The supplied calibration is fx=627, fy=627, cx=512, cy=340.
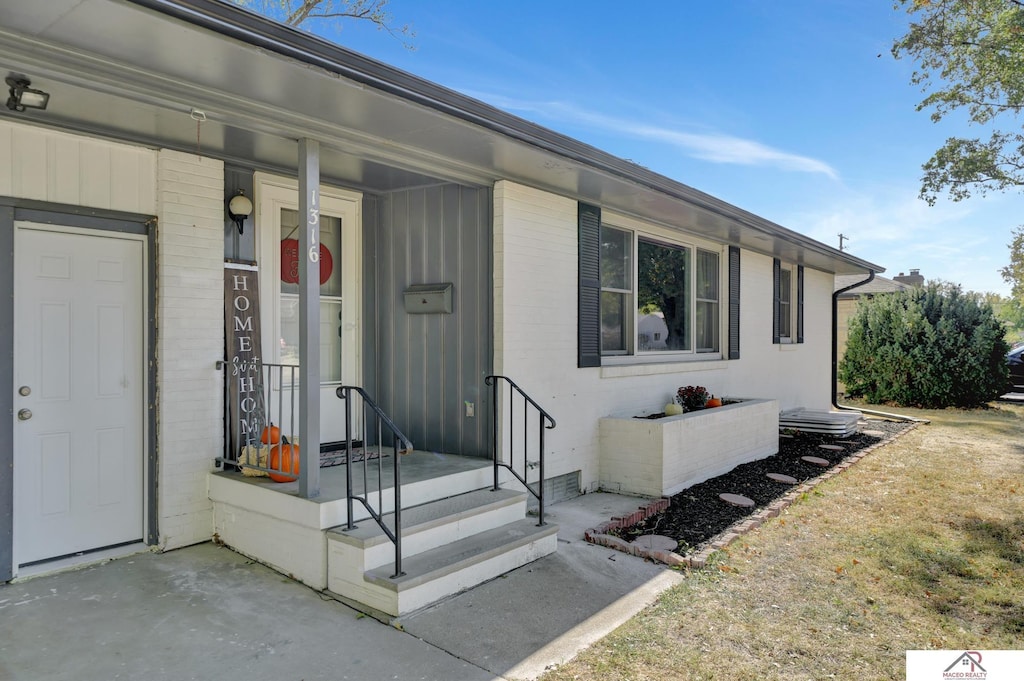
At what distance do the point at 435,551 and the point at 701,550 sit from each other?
68.6 inches

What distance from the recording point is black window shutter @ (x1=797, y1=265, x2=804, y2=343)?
411 inches

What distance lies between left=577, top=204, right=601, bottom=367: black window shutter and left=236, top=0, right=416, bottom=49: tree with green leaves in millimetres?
7022

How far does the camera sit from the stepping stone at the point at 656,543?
4082mm

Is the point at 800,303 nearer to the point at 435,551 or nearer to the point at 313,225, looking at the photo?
the point at 435,551

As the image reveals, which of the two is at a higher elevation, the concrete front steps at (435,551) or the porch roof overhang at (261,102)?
the porch roof overhang at (261,102)

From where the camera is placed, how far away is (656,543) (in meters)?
4.19

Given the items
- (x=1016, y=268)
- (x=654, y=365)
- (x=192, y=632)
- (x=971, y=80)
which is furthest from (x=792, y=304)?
(x=1016, y=268)

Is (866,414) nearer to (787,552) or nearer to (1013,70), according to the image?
(1013,70)

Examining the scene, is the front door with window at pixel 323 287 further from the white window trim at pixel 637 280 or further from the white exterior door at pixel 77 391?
the white window trim at pixel 637 280

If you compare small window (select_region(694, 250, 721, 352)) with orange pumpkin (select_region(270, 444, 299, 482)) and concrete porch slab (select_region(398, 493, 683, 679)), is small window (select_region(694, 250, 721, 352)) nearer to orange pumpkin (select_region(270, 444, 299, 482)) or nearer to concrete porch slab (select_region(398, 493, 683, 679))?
concrete porch slab (select_region(398, 493, 683, 679))

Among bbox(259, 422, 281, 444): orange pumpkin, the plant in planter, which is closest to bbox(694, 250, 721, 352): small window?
the plant in planter

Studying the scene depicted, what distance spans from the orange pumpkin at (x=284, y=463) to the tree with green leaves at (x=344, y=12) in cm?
917

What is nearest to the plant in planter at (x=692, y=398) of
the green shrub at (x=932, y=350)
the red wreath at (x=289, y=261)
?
the red wreath at (x=289, y=261)


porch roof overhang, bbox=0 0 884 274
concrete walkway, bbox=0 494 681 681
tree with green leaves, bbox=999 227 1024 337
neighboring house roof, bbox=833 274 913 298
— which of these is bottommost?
concrete walkway, bbox=0 494 681 681
